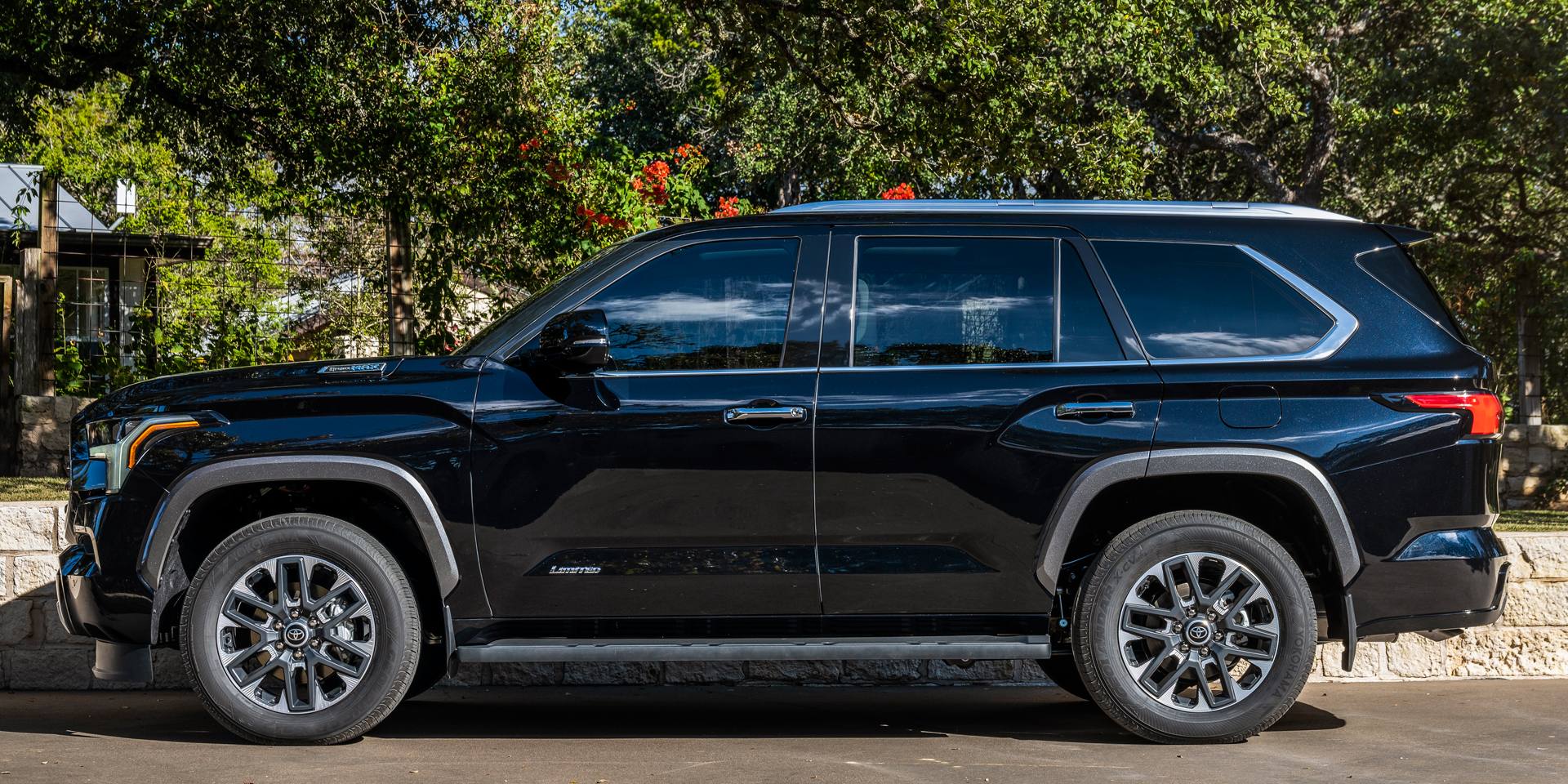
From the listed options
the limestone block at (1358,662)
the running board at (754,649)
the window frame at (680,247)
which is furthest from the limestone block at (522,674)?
the limestone block at (1358,662)

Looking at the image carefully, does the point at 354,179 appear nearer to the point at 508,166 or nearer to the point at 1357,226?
the point at 508,166

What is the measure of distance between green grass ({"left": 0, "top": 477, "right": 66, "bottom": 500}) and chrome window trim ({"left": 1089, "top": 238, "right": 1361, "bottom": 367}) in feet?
20.8

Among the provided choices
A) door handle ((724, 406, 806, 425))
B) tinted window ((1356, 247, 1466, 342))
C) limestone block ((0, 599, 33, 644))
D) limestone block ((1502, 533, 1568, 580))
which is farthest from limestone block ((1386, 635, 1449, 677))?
limestone block ((0, 599, 33, 644))

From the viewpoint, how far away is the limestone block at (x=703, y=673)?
6.16m

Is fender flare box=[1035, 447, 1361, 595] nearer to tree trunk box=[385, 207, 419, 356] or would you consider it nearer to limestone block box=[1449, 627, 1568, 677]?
limestone block box=[1449, 627, 1568, 677]

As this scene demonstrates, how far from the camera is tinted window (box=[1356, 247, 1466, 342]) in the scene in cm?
481

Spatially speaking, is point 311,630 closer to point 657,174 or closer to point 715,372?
point 715,372

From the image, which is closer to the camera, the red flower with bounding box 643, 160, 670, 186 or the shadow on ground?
the shadow on ground

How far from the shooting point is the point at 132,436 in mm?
4699

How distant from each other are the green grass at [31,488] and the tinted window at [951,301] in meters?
5.26

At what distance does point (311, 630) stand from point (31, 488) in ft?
17.9

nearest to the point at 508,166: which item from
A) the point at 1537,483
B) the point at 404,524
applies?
the point at 404,524

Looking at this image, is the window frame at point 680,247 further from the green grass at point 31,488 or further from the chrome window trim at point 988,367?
the green grass at point 31,488

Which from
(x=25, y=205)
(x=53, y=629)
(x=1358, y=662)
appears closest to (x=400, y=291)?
(x=53, y=629)
